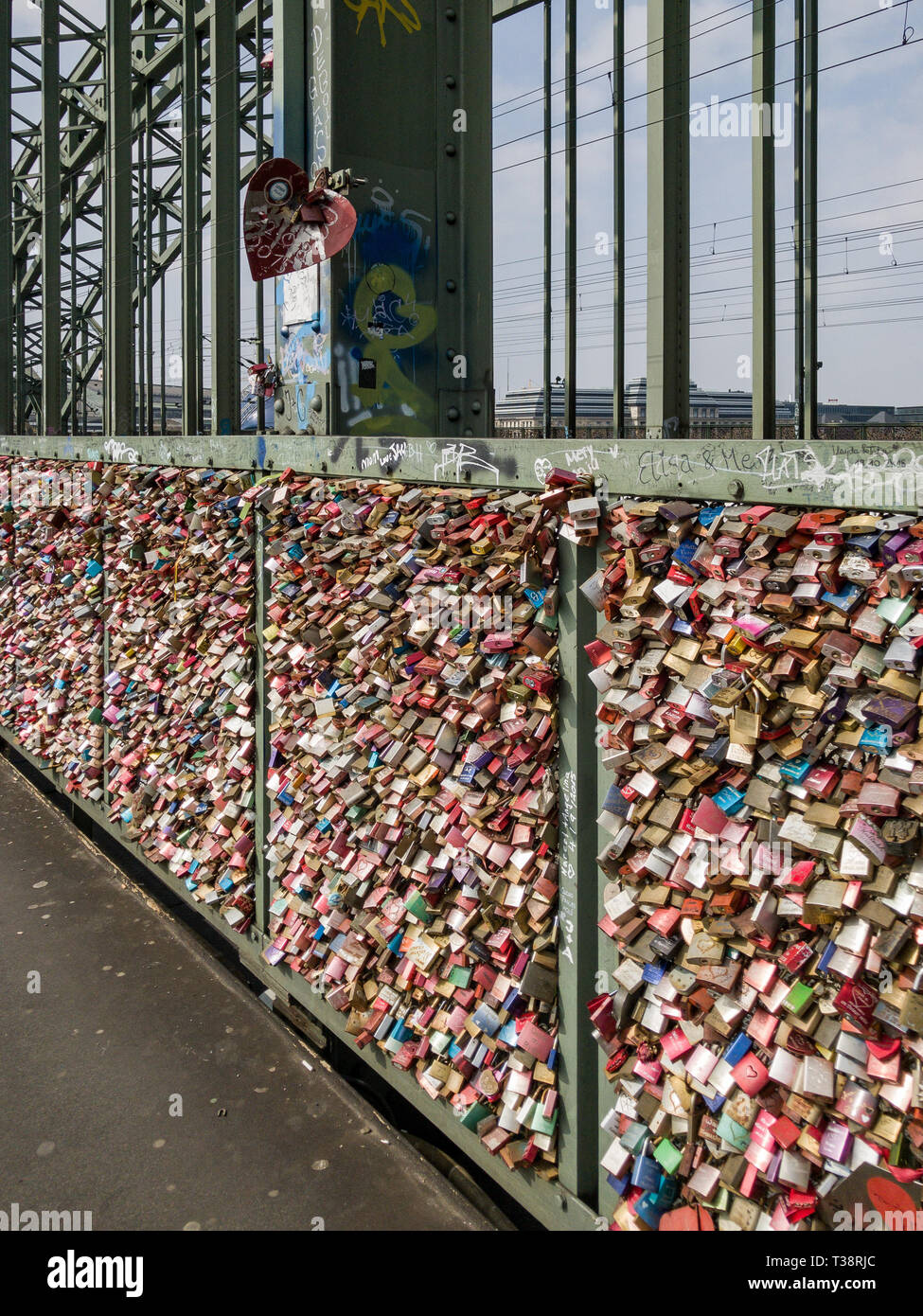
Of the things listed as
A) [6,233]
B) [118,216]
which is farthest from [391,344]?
[6,233]

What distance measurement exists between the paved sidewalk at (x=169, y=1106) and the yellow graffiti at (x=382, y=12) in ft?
11.3

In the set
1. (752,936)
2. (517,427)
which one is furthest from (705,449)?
(517,427)

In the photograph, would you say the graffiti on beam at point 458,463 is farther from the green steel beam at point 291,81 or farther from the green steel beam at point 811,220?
the green steel beam at point 291,81

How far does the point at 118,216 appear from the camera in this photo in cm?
791

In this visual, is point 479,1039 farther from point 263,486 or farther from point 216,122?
point 216,122

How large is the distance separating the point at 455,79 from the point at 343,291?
3.08 ft

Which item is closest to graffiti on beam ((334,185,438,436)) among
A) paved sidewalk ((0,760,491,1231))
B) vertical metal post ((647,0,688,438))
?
vertical metal post ((647,0,688,438))

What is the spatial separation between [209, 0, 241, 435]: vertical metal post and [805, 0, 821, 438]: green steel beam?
2.81 m

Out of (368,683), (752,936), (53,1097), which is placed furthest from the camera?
(53,1097)

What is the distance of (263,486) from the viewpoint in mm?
3807

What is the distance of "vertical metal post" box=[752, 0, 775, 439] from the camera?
361 cm

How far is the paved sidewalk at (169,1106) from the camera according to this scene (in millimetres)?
2871

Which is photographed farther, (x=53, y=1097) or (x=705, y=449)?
(x=53, y=1097)

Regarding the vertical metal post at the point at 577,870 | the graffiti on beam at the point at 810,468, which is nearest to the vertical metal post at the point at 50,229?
the vertical metal post at the point at 577,870
